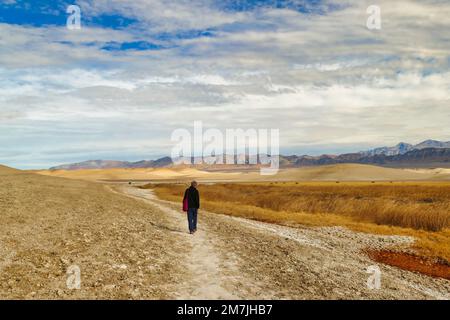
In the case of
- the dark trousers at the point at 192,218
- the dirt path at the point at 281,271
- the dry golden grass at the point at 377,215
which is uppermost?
the dark trousers at the point at 192,218

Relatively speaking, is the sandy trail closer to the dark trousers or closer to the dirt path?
the dirt path

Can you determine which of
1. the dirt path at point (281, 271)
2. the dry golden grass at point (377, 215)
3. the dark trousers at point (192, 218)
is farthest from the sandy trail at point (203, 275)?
the dry golden grass at point (377, 215)

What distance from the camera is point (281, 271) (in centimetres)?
1694

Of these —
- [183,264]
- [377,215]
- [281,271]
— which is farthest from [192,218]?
[377,215]

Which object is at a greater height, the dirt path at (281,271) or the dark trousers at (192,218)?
the dark trousers at (192,218)

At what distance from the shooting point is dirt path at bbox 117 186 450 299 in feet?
46.2

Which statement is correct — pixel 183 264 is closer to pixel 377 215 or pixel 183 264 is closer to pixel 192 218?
pixel 192 218

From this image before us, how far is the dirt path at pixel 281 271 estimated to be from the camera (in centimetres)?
1407

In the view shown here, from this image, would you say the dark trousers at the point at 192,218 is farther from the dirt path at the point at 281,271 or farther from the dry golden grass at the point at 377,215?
the dry golden grass at the point at 377,215

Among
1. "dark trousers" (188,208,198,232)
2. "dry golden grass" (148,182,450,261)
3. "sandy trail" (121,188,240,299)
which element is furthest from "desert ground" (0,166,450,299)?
"dry golden grass" (148,182,450,261)

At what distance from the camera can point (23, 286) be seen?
539 inches
